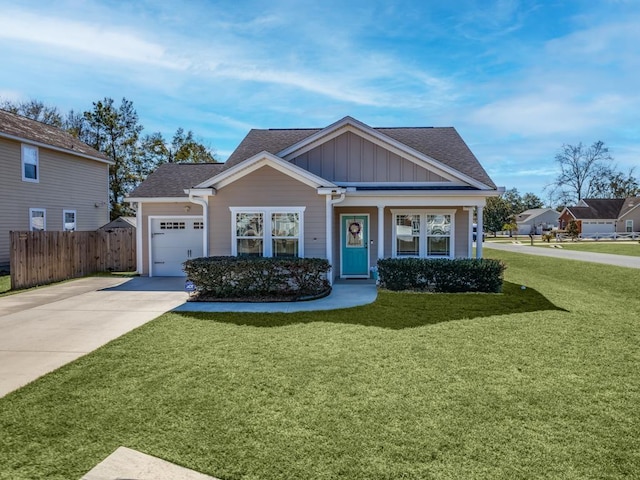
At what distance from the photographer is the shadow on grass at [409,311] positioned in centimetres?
757

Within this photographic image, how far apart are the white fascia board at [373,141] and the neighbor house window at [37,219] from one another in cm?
1231

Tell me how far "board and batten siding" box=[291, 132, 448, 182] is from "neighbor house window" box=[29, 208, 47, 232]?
12.7 metres

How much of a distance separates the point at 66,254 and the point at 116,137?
22.3 meters

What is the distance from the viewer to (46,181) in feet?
58.1

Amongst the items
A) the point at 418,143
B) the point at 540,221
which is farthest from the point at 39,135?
the point at 540,221

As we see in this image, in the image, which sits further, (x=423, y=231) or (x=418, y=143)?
(x=418, y=143)

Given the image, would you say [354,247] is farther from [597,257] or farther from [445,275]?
[597,257]

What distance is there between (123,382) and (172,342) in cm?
157

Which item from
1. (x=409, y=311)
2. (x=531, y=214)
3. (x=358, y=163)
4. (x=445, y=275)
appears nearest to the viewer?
(x=409, y=311)

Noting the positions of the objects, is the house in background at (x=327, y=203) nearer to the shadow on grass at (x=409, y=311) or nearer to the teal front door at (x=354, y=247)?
the teal front door at (x=354, y=247)

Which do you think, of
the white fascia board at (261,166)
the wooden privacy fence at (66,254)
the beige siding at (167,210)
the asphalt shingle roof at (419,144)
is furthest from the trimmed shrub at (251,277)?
the wooden privacy fence at (66,254)

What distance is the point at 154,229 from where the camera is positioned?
45.6 ft

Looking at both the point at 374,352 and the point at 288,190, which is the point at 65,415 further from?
the point at 288,190

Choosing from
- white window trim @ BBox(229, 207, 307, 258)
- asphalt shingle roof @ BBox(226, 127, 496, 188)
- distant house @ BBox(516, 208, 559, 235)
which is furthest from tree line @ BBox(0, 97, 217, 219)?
distant house @ BBox(516, 208, 559, 235)
